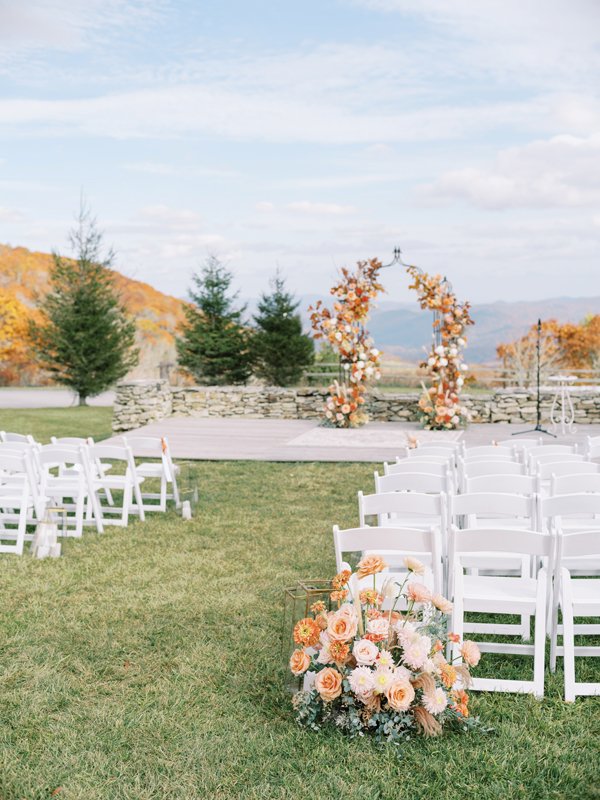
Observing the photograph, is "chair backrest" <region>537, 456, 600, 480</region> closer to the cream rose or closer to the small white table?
the cream rose

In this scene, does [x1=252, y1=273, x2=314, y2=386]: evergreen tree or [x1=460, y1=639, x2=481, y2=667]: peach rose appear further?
[x1=252, y1=273, x2=314, y2=386]: evergreen tree

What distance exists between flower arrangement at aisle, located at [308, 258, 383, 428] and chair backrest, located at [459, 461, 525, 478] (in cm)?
917

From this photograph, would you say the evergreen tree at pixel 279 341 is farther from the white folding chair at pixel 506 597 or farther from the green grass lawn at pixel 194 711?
the white folding chair at pixel 506 597

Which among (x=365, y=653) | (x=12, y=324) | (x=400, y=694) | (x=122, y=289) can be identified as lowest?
(x=400, y=694)

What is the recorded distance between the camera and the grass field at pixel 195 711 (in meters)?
3.62

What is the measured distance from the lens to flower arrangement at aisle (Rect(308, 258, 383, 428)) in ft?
52.6

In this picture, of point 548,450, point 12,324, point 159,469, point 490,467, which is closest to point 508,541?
point 490,467

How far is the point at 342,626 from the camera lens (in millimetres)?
4055

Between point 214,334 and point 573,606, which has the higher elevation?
point 214,334

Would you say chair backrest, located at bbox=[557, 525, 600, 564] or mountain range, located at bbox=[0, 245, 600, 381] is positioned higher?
mountain range, located at bbox=[0, 245, 600, 381]

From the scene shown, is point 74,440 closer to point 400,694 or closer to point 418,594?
point 418,594

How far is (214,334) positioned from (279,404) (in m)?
5.63

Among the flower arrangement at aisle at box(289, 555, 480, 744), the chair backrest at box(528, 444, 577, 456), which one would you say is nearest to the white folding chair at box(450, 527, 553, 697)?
the flower arrangement at aisle at box(289, 555, 480, 744)

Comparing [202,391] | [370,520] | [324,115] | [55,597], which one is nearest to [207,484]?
[370,520]
